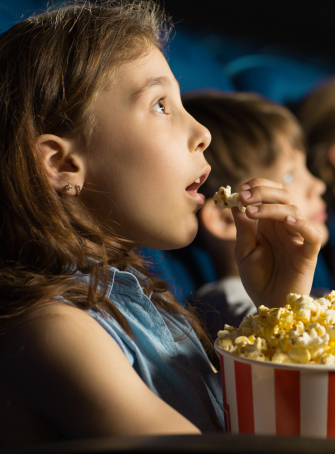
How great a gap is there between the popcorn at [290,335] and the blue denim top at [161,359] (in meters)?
0.14

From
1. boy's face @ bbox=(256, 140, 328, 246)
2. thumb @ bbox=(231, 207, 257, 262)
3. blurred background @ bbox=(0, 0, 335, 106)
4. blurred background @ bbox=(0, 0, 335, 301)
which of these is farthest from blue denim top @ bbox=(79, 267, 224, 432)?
blurred background @ bbox=(0, 0, 335, 106)

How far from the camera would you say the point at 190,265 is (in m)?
1.73

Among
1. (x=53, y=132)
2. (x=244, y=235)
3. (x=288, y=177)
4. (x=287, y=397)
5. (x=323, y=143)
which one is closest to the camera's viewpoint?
(x=287, y=397)

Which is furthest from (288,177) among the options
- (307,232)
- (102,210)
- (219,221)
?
(102,210)

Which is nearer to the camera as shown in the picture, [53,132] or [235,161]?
[53,132]

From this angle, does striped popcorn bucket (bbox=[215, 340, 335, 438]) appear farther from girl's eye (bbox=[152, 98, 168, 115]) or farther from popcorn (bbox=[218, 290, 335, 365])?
girl's eye (bbox=[152, 98, 168, 115])

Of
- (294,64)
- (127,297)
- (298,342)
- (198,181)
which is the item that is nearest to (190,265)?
(198,181)

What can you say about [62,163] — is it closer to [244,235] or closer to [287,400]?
[244,235]

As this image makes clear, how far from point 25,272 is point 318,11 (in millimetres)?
2215

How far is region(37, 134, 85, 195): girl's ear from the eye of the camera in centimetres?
81

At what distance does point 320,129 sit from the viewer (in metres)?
2.25

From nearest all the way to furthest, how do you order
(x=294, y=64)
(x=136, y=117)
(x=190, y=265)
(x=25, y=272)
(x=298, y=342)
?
(x=298, y=342) < (x=25, y=272) < (x=136, y=117) < (x=190, y=265) < (x=294, y=64)

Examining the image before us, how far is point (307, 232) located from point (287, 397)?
435 mm

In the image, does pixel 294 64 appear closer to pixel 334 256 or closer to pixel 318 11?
pixel 318 11
